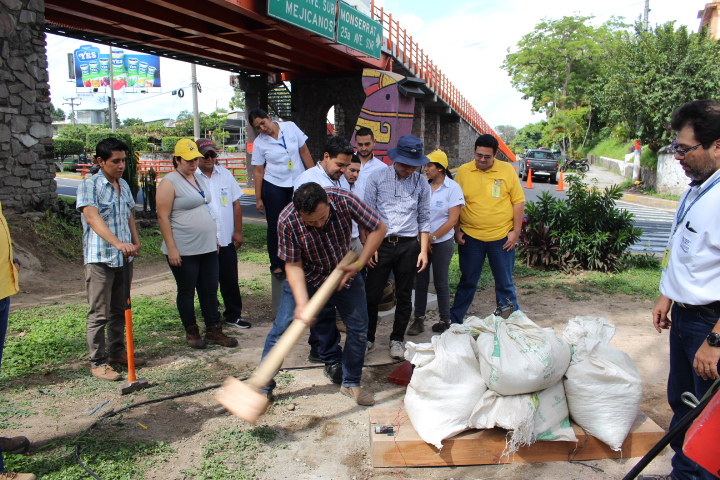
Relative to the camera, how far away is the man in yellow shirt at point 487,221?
474cm

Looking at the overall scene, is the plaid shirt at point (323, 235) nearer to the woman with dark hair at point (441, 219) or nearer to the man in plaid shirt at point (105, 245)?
the man in plaid shirt at point (105, 245)

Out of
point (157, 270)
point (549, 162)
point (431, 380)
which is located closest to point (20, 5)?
point (157, 270)

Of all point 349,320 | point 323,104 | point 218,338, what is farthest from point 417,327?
point 323,104

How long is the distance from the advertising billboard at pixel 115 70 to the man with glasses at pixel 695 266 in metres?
55.1

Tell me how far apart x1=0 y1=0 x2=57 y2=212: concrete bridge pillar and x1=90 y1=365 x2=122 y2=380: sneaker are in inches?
213

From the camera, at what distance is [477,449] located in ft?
9.66

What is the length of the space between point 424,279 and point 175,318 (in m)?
2.67

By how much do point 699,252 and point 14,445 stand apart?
12.0 feet

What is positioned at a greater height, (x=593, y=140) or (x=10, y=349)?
(x=593, y=140)

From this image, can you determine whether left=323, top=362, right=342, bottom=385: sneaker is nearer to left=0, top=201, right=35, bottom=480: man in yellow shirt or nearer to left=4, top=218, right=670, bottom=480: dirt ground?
left=4, top=218, right=670, bottom=480: dirt ground

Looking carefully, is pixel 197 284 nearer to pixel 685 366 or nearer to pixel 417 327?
pixel 417 327

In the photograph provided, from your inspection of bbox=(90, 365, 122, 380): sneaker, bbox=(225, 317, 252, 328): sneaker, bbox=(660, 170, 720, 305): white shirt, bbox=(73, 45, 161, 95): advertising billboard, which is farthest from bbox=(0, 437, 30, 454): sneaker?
bbox=(73, 45, 161, 95): advertising billboard

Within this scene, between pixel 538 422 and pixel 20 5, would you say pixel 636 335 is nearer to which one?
pixel 538 422

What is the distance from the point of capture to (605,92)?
19625mm
